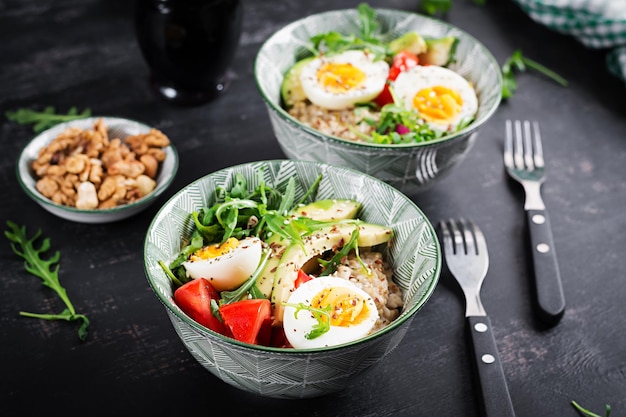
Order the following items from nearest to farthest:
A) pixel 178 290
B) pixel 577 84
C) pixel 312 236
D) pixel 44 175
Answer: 1. pixel 178 290
2. pixel 312 236
3. pixel 44 175
4. pixel 577 84

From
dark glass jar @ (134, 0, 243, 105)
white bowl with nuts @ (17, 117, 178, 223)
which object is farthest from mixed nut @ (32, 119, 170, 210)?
dark glass jar @ (134, 0, 243, 105)

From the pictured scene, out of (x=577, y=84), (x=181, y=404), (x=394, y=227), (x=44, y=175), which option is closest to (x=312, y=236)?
(x=394, y=227)

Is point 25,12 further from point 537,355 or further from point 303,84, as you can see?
point 537,355

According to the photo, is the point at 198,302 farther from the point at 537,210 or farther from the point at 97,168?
the point at 537,210

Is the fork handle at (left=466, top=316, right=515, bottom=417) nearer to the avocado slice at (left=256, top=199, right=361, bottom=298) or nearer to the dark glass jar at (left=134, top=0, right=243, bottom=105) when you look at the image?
the avocado slice at (left=256, top=199, right=361, bottom=298)

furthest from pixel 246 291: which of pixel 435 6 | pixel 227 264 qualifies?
pixel 435 6

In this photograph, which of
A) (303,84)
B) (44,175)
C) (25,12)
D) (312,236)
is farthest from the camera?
(25,12)
